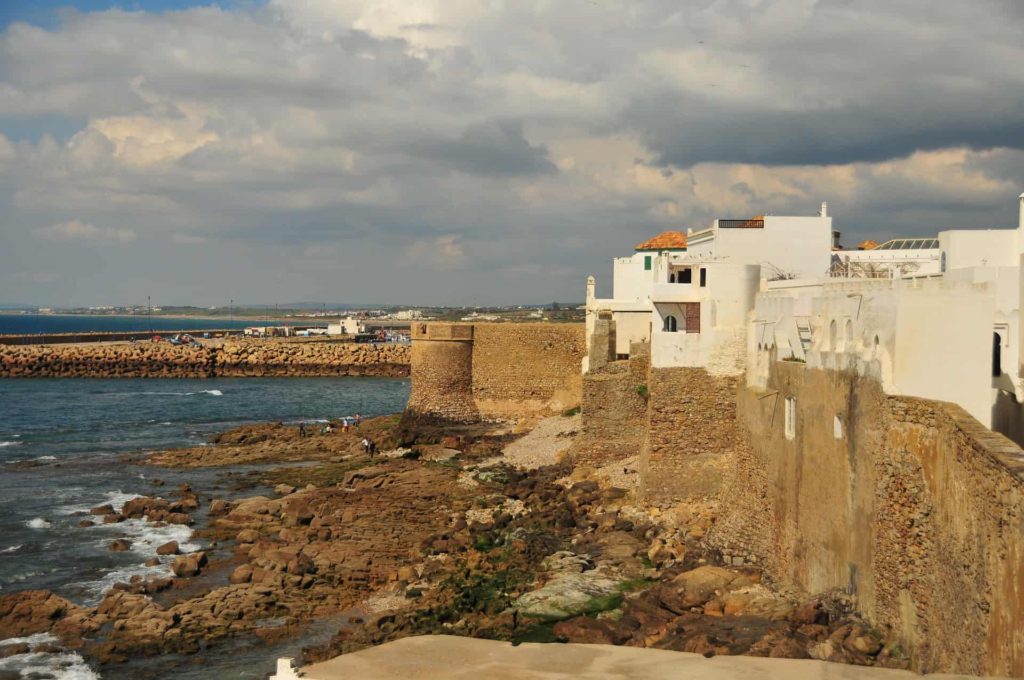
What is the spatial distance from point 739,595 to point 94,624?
32.6ft

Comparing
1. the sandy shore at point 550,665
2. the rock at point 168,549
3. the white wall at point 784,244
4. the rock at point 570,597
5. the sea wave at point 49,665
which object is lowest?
Result: the sea wave at point 49,665

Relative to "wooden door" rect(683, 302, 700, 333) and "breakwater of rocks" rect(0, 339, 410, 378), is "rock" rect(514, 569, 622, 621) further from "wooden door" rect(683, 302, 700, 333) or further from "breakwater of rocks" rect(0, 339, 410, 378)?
"breakwater of rocks" rect(0, 339, 410, 378)

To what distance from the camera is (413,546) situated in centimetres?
2062

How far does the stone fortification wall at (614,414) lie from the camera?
950 inches

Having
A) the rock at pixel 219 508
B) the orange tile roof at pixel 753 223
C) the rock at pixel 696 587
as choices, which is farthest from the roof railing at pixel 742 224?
the rock at pixel 219 508

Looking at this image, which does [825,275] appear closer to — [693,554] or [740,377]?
[740,377]

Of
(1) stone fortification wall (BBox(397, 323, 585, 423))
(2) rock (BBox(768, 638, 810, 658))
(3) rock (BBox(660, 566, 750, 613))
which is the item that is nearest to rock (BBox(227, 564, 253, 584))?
(3) rock (BBox(660, 566, 750, 613))

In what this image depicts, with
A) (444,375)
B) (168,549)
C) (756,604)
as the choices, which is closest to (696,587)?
(756,604)

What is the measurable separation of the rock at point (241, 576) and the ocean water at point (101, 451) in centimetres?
177

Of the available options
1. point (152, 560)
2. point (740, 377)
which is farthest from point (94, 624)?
point (740, 377)

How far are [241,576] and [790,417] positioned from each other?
9.90 m

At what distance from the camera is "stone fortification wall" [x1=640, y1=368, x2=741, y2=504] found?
19469mm

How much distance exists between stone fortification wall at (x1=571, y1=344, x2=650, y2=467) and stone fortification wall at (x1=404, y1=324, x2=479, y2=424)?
11.7m

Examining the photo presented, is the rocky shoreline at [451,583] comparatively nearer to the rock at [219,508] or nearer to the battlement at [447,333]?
the rock at [219,508]
